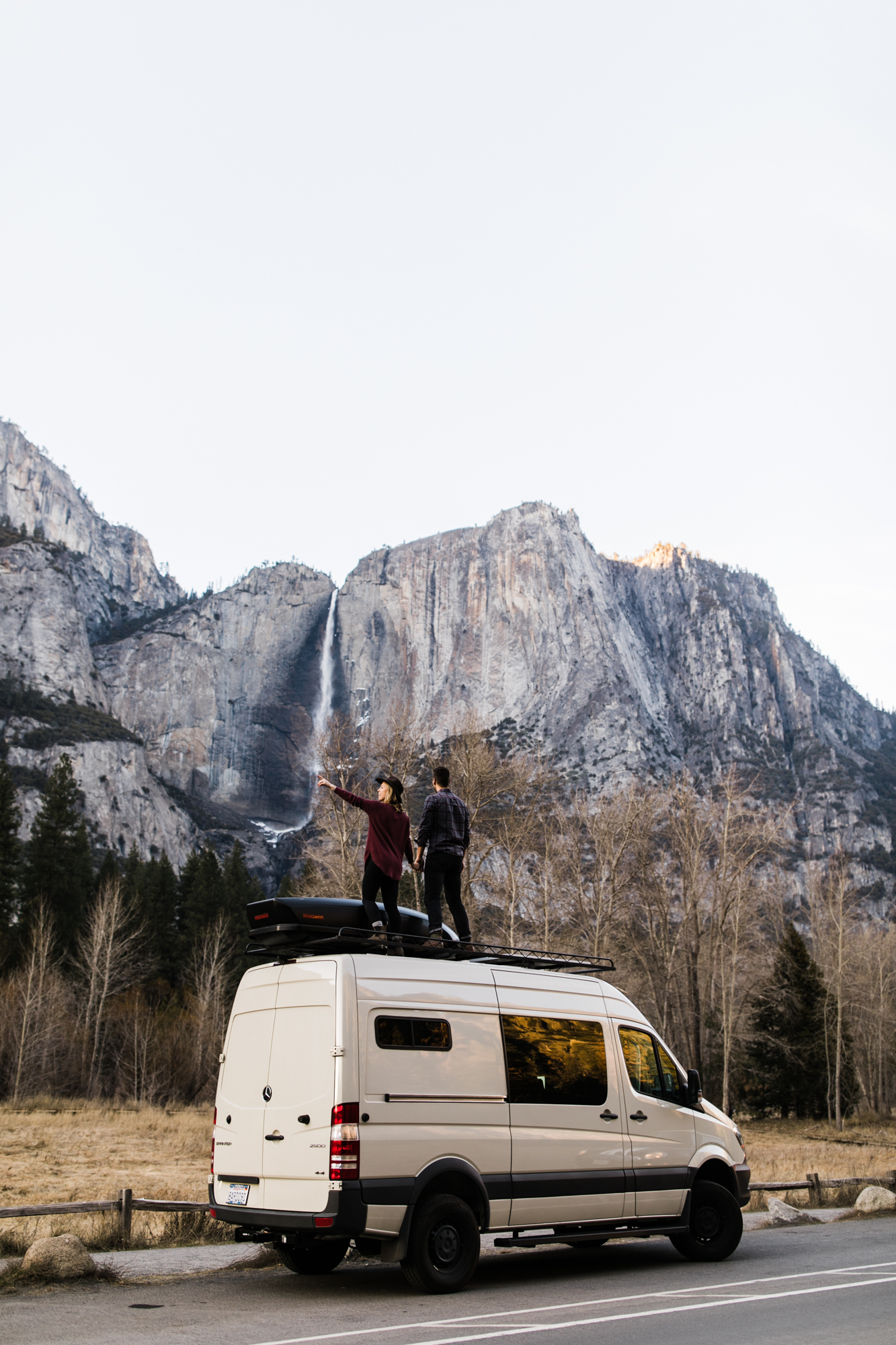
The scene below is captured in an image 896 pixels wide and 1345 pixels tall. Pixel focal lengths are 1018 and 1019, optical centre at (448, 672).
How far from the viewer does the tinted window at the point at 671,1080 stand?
10555 mm

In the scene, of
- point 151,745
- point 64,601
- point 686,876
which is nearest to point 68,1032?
point 686,876

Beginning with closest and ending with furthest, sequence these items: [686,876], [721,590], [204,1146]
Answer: [204,1146]
[686,876]
[721,590]

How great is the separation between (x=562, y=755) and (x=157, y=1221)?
129118 millimetres

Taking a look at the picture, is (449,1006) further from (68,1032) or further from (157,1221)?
(68,1032)

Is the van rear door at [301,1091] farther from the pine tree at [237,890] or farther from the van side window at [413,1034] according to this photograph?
the pine tree at [237,890]

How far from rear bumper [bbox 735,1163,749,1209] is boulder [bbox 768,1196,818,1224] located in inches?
146

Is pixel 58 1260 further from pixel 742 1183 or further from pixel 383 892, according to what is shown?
pixel 742 1183

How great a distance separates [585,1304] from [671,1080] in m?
3.29

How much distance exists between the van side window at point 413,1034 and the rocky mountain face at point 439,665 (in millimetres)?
123777

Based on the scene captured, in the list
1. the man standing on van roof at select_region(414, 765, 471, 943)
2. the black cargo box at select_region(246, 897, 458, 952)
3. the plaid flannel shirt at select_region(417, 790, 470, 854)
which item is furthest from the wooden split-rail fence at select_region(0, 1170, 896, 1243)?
the plaid flannel shirt at select_region(417, 790, 470, 854)

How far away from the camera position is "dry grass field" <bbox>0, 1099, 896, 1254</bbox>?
11.6 meters

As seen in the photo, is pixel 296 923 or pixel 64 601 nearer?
pixel 296 923

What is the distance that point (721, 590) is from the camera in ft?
656

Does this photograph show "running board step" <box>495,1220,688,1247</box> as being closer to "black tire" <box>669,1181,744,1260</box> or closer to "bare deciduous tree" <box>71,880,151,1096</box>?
"black tire" <box>669,1181,744,1260</box>
